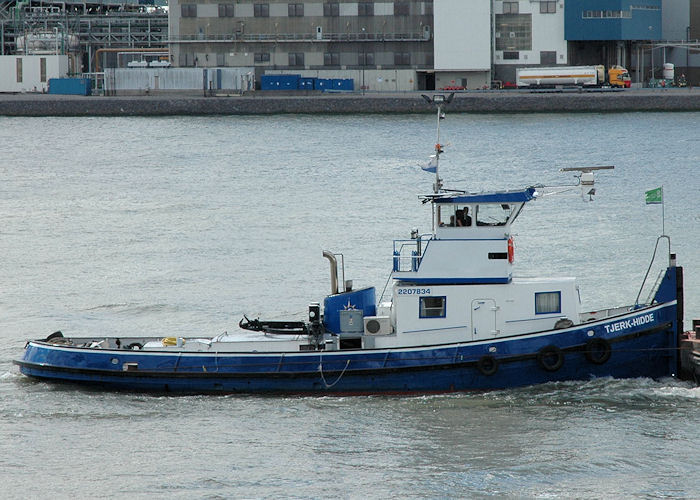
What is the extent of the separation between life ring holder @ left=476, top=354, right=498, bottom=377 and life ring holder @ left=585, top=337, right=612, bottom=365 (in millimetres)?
1684

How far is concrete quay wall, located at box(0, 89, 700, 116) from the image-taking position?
268 ft

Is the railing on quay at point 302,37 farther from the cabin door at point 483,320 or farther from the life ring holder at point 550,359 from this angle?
the life ring holder at point 550,359

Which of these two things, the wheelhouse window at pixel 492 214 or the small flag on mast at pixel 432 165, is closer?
the wheelhouse window at pixel 492 214

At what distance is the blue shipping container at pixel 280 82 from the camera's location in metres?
87.2

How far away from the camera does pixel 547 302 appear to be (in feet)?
70.3

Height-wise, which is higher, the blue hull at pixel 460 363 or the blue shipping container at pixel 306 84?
the blue shipping container at pixel 306 84

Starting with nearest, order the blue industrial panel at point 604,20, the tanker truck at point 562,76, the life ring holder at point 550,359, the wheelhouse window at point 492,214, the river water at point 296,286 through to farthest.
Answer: the river water at point 296,286 < the life ring holder at point 550,359 < the wheelhouse window at point 492,214 < the tanker truck at point 562,76 < the blue industrial panel at point 604,20

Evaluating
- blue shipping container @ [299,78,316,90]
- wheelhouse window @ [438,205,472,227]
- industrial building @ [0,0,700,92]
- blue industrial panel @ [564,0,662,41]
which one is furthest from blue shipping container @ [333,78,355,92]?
wheelhouse window @ [438,205,472,227]

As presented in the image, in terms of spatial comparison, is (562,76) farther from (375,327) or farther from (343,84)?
(375,327)

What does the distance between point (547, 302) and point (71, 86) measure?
75280 mm

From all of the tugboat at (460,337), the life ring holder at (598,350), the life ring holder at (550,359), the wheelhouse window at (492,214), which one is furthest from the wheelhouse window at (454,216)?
the life ring holder at (598,350)

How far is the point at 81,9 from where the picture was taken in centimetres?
10969

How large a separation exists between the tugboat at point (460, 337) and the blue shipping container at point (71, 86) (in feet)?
238

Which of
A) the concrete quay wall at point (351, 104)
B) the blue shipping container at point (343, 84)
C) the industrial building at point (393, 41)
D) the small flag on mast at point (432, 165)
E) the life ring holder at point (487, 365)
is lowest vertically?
the life ring holder at point (487, 365)
